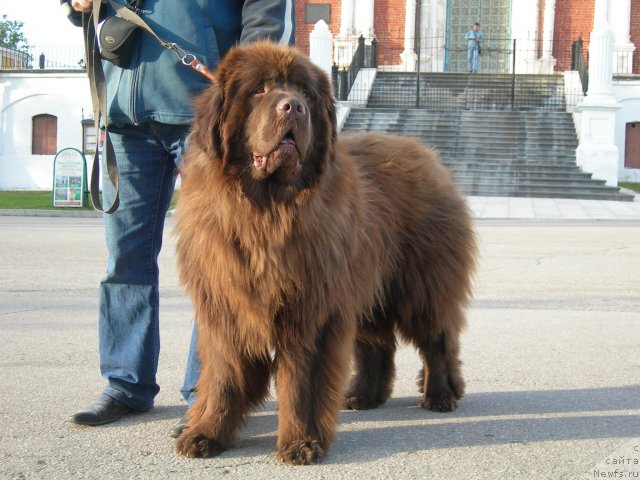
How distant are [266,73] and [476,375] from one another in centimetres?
254

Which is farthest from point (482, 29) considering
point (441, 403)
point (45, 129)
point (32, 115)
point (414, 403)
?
point (441, 403)

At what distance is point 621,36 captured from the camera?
34.1 m

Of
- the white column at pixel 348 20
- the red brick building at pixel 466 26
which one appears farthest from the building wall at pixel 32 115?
the white column at pixel 348 20

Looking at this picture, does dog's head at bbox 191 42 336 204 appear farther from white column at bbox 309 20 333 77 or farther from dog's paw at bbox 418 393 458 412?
white column at bbox 309 20 333 77

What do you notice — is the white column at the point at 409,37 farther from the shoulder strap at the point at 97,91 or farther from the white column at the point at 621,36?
the shoulder strap at the point at 97,91

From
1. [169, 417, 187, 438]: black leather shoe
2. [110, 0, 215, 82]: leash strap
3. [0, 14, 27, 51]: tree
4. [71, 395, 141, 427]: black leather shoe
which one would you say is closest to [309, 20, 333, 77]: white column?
[110, 0, 215, 82]: leash strap

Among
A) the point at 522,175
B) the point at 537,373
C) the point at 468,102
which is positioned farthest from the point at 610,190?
the point at 537,373

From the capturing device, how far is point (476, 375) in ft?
17.1

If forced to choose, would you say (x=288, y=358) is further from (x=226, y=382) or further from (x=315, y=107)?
(x=315, y=107)

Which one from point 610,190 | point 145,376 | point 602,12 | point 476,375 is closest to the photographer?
point 145,376

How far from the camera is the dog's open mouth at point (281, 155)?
11.0 ft

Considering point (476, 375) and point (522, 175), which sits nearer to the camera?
point (476, 375)

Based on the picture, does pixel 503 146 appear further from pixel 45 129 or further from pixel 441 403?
pixel 441 403

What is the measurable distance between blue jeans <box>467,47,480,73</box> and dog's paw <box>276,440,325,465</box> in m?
30.0
